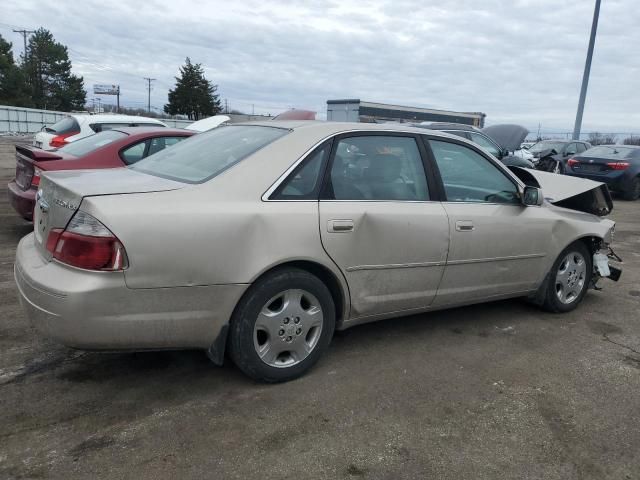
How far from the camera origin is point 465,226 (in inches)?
151

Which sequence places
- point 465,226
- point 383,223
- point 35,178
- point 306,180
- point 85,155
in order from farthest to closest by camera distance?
point 85,155, point 35,178, point 465,226, point 383,223, point 306,180

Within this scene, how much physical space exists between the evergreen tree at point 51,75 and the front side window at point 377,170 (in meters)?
71.5

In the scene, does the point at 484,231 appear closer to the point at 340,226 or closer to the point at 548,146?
the point at 340,226

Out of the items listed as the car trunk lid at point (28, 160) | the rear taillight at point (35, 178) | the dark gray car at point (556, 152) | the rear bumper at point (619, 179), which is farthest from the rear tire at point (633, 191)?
the rear taillight at point (35, 178)

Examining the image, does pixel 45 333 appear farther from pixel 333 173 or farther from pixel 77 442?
pixel 333 173

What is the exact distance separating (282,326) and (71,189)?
4.49 feet

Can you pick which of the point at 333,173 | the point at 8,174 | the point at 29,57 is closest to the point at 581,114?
the point at 8,174

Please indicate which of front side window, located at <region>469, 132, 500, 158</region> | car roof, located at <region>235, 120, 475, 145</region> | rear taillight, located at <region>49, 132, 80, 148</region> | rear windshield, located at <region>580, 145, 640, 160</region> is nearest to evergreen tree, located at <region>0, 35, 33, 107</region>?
rear taillight, located at <region>49, 132, 80, 148</region>

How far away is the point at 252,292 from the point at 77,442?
43.6 inches

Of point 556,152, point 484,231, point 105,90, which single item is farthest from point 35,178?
point 105,90

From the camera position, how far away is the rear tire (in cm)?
1397

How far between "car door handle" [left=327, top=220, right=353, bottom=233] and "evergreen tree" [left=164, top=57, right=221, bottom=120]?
5572 cm

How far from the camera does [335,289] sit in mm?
3377

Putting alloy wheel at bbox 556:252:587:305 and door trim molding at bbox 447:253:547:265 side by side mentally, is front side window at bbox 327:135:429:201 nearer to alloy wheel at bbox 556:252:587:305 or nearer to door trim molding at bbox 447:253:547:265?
door trim molding at bbox 447:253:547:265
